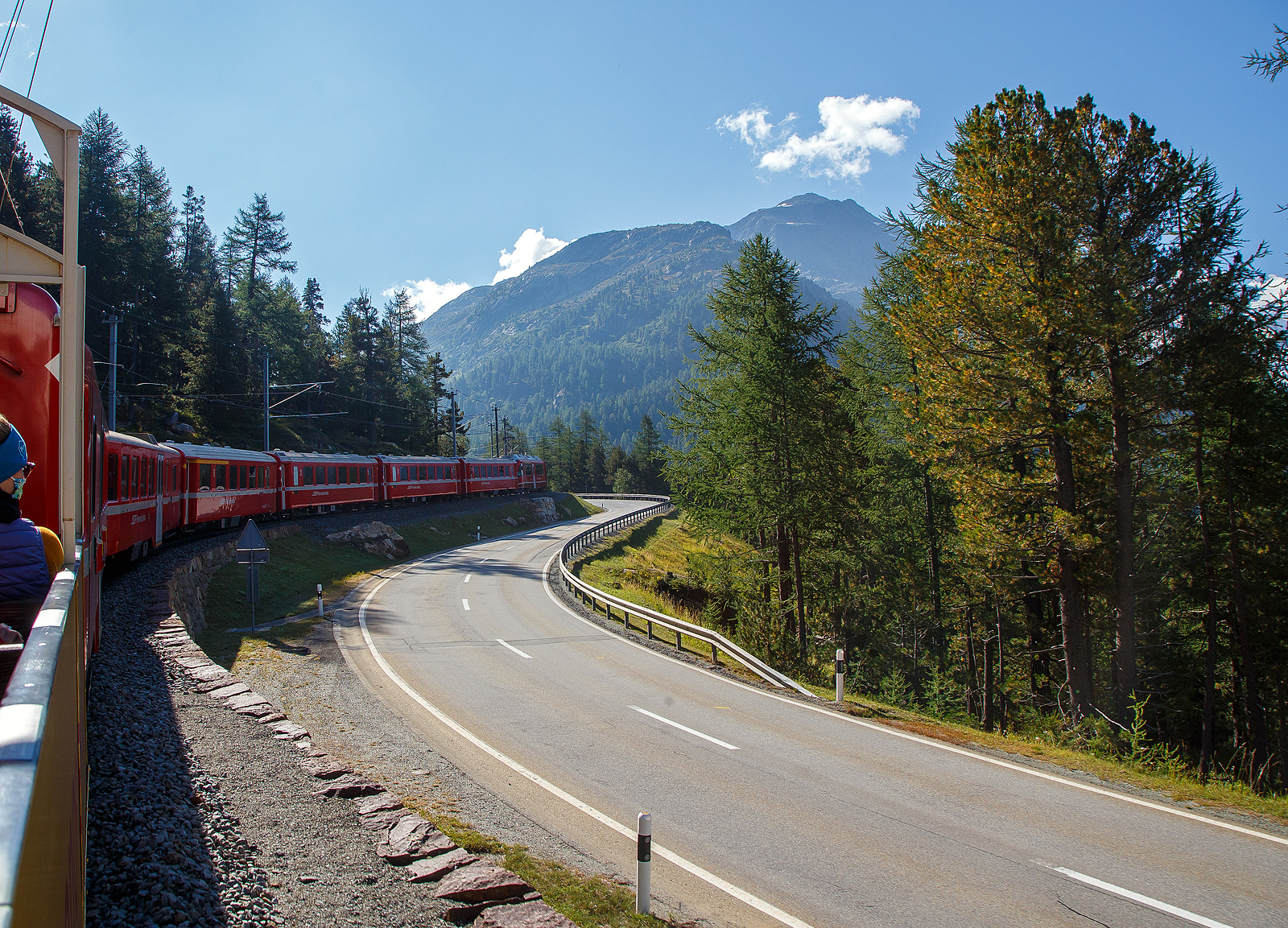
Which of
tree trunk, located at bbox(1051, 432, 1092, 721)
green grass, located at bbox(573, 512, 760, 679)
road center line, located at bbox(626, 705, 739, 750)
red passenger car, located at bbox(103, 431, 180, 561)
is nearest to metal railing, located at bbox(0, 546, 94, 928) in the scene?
road center line, located at bbox(626, 705, 739, 750)

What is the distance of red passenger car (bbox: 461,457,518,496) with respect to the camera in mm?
49562

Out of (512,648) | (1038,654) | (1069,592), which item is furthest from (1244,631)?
(512,648)

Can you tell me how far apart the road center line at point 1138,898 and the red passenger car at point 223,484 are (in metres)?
23.1

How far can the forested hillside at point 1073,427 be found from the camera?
502 inches

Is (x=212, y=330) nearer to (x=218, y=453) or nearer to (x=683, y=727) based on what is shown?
(x=218, y=453)

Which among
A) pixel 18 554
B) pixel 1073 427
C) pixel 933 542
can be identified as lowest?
pixel 933 542

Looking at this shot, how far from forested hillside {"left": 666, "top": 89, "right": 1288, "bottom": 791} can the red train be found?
46.3ft

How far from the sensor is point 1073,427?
41.1ft

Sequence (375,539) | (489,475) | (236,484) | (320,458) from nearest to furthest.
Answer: (236,484) < (375,539) < (320,458) < (489,475)

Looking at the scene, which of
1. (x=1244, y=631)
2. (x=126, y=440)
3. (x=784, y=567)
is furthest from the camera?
(x=784, y=567)

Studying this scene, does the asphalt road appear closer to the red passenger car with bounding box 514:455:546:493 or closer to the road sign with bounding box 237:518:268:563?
the road sign with bounding box 237:518:268:563

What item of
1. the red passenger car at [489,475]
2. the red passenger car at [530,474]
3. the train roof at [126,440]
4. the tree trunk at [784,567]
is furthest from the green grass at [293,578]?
the red passenger car at [530,474]

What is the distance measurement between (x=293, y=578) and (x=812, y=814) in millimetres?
19825

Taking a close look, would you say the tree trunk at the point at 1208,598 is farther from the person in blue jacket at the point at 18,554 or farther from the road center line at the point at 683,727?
the person in blue jacket at the point at 18,554
